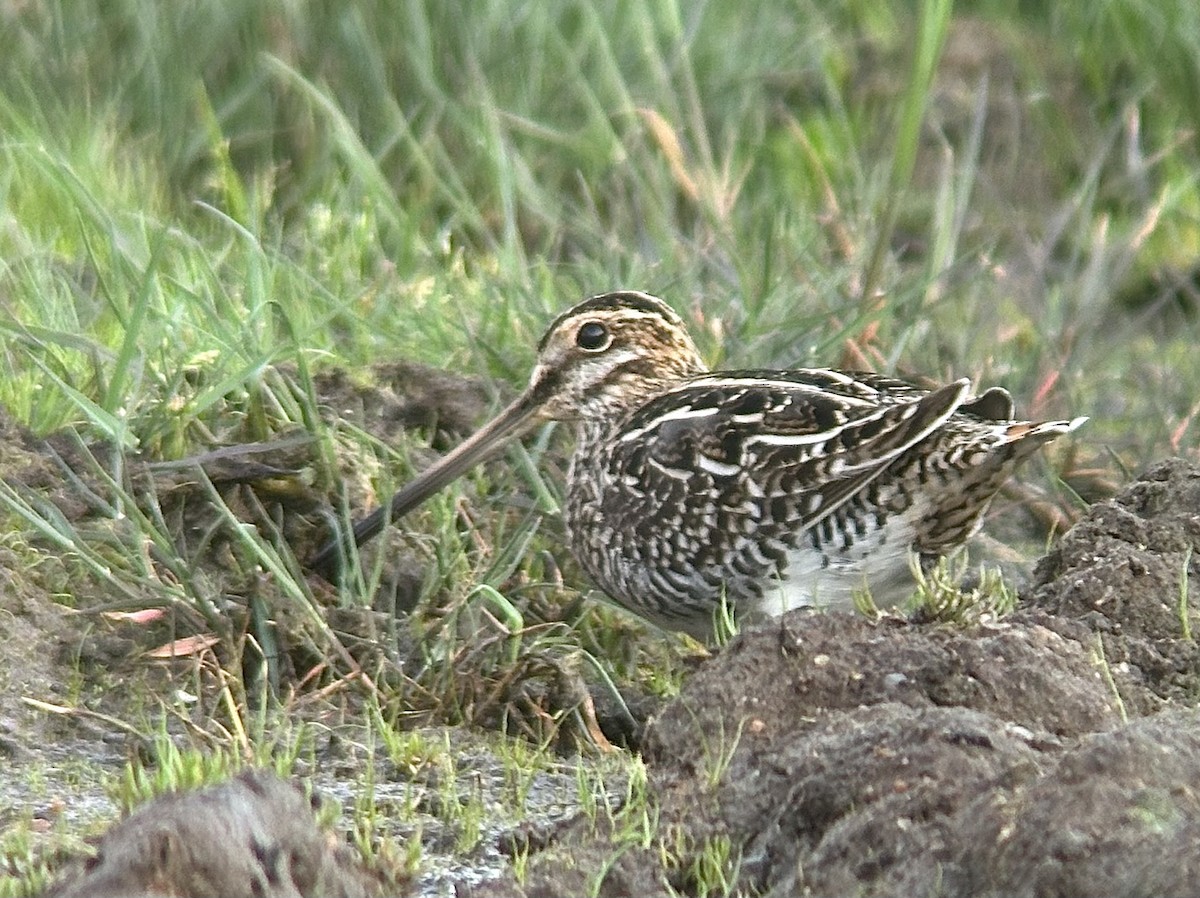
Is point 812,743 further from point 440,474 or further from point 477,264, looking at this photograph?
point 477,264

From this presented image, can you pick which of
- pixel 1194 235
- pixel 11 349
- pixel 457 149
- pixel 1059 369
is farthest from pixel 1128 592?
pixel 1194 235

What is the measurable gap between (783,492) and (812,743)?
1172 mm

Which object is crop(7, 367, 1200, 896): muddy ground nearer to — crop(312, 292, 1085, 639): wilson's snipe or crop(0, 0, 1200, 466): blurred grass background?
crop(312, 292, 1085, 639): wilson's snipe

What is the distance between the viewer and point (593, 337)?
197 inches

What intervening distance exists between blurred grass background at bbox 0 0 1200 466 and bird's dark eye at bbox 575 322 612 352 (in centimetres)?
30

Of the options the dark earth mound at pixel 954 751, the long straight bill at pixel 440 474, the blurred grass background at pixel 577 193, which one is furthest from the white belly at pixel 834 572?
the blurred grass background at pixel 577 193

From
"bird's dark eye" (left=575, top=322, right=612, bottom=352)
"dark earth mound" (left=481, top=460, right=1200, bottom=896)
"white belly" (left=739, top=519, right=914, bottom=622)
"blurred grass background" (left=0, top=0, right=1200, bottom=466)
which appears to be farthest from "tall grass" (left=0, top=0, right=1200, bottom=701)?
"dark earth mound" (left=481, top=460, right=1200, bottom=896)

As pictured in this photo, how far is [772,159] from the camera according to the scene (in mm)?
7184

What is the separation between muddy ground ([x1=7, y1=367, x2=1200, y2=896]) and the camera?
276 cm

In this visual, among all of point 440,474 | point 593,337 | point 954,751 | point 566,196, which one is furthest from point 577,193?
point 954,751

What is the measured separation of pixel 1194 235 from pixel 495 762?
4205mm

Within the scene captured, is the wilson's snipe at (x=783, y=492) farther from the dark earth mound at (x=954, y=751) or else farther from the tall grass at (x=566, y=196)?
the tall grass at (x=566, y=196)

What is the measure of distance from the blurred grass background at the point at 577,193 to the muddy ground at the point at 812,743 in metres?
0.43

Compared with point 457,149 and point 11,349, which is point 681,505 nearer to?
point 11,349
